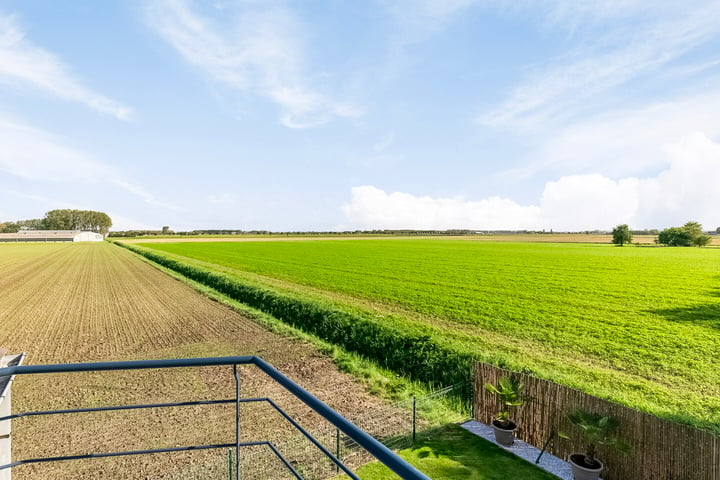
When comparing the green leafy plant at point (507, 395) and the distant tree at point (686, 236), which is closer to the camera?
the green leafy plant at point (507, 395)

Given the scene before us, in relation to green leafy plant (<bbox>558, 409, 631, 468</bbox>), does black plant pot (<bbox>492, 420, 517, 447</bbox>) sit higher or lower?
lower

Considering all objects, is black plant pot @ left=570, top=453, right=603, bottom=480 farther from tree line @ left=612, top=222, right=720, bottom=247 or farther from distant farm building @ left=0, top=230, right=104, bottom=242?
distant farm building @ left=0, top=230, right=104, bottom=242

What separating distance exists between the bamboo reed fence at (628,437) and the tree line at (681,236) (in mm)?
104841

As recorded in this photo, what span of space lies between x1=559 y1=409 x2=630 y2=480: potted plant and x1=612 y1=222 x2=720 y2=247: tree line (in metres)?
106

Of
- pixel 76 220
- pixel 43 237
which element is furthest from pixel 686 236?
pixel 76 220

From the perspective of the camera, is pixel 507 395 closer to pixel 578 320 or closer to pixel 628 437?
pixel 628 437

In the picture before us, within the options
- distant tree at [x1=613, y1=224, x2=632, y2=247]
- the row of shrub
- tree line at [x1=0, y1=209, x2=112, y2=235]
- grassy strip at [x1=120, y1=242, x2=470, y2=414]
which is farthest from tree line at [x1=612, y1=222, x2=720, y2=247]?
tree line at [x1=0, y1=209, x2=112, y2=235]

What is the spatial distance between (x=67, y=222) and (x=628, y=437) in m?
214

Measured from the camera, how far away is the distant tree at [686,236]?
9375 centimetres

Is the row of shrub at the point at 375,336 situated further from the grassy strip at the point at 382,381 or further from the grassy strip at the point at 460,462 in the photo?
the grassy strip at the point at 460,462

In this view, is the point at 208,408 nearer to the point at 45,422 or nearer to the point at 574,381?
the point at 45,422

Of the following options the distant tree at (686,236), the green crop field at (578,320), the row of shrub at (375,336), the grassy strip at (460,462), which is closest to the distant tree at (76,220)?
the green crop field at (578,320)

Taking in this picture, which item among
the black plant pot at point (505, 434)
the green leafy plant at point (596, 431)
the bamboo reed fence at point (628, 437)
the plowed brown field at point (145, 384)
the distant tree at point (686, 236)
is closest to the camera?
the bamboo reed fence at point (628, 437)

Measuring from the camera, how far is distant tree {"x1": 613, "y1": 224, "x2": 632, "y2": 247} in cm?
9444
